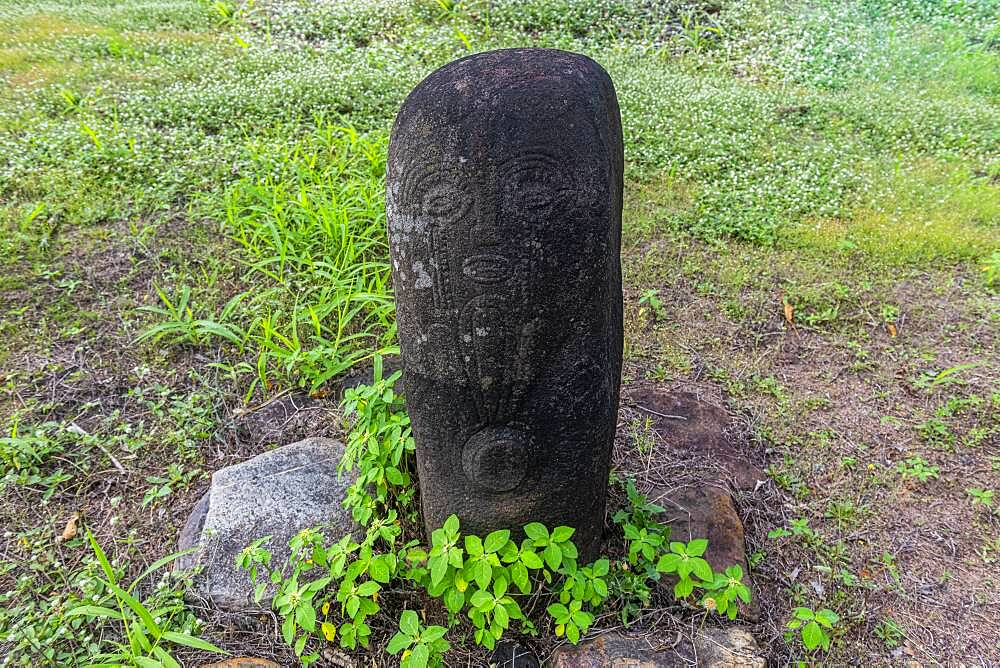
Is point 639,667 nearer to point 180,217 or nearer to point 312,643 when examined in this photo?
point 312,643

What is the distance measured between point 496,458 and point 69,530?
181 cm

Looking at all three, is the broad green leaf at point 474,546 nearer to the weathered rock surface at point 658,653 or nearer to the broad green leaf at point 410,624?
the broad green leaf at point 410,624

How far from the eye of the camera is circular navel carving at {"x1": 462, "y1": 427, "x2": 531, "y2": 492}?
1827 mm

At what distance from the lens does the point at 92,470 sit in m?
2.76

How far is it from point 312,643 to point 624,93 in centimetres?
487

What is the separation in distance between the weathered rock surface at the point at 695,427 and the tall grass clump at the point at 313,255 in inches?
48.9

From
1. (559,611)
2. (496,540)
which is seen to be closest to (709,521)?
(559,611)

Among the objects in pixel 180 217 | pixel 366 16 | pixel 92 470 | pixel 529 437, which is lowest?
pixel 92 470

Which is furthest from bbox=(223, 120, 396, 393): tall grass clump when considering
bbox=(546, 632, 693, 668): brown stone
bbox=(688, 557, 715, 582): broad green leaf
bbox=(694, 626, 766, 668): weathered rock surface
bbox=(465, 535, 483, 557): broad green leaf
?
bbox=(694, 626, 766, 668): weathered rock surface

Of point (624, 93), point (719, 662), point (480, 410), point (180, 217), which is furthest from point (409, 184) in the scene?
point (624, 93)

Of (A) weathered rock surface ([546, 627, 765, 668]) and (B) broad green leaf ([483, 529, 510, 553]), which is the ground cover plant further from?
(B) broad green leaf ([483, 529, 510, 553])

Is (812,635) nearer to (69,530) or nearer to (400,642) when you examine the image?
(400,642)

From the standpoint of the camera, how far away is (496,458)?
185 centimetres

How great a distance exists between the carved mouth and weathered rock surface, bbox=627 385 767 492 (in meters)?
1.54
